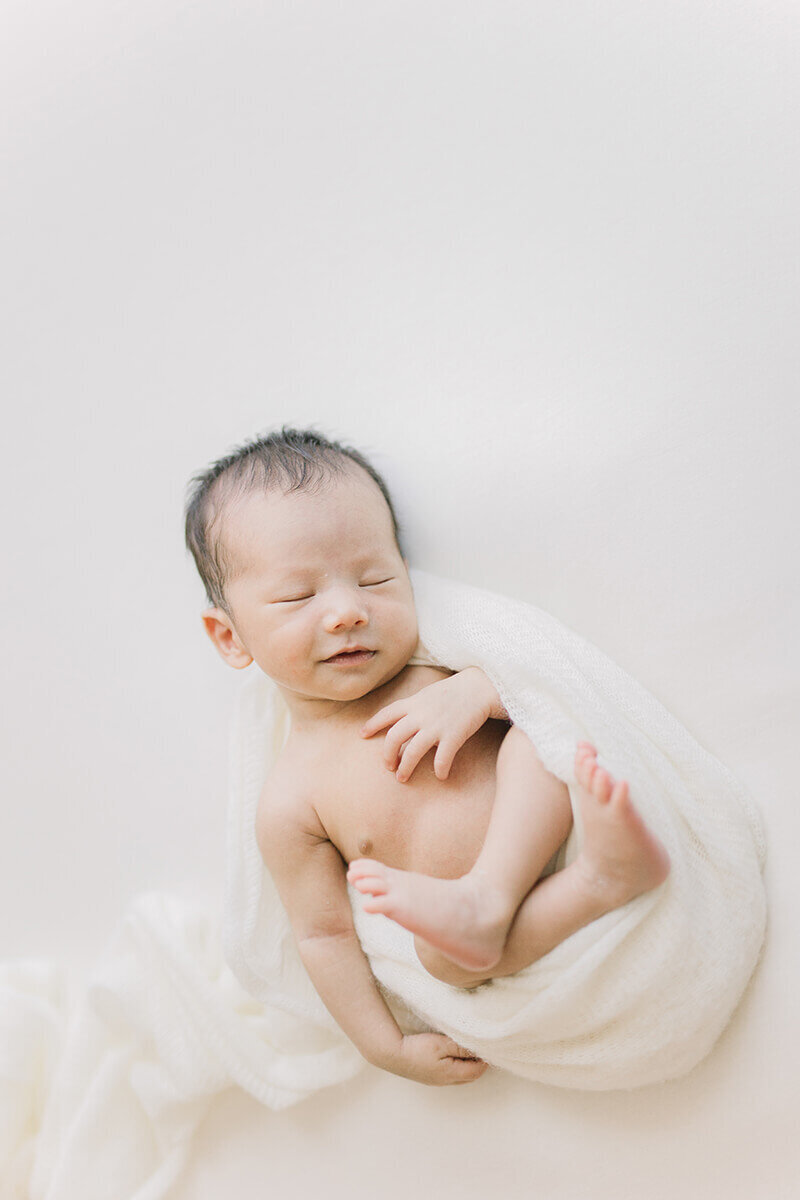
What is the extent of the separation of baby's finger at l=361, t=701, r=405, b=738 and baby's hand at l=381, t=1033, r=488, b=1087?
0.37m

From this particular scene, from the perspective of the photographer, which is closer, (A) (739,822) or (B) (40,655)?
(A) (739,822)

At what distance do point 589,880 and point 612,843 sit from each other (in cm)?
7

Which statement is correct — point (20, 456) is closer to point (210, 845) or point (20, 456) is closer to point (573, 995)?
point (210, 845)

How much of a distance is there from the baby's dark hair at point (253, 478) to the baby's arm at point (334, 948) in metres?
0.29

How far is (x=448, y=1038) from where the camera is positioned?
1.13m

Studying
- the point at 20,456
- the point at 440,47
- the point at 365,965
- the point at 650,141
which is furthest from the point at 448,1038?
the point at 440,47

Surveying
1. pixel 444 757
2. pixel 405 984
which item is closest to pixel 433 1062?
pixel 405 984

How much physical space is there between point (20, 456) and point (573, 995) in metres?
1.14

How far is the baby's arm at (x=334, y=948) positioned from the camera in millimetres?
1117

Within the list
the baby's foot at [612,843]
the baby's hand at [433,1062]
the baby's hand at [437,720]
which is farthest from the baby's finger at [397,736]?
the baby's hand at [433,1062]

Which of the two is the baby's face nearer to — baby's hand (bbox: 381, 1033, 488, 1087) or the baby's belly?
the baby's belly

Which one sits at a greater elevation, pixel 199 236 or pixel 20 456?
pixel 199 236

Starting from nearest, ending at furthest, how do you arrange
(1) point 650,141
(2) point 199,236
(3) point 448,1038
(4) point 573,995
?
(4) point 573,995, (3) point 448,1038, (1) point 650,141, (2) point 199,236

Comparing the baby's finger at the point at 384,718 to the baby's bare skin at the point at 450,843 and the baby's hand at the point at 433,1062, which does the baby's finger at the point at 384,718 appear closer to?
the baby's bare skin at the point at 450,843
